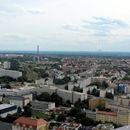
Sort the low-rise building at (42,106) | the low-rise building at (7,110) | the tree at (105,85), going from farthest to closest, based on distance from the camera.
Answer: the tree at (105,85), the low-rise building at (42,106), the low-rise building at (7,110)

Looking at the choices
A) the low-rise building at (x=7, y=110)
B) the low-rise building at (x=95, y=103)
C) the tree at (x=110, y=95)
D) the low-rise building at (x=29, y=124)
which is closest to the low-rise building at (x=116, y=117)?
the low-rise building at (x=95, y=103)

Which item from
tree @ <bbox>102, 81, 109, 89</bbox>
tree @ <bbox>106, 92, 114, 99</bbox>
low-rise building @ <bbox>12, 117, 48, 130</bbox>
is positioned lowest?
tree @ <bbox>106, 92, 114, 99</bbox>

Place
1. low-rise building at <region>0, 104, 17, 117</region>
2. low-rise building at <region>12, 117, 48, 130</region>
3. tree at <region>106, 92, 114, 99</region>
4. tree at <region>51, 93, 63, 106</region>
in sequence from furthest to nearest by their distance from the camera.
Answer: tree at <region>106, 92, 114, 99</region>, tree at <region>51, 93, 63, 106</region>, low-rise building at <region>0, 104, 17, 117</region>, low-rise building at <region>12, 117, 48, 130</region>

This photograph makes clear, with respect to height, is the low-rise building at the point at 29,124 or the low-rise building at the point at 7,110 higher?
the low-rise building at the point at 29,124

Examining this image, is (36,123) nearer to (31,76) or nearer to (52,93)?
(52,93)

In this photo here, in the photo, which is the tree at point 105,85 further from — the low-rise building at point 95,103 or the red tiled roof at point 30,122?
the red tiled roof at point 30,122

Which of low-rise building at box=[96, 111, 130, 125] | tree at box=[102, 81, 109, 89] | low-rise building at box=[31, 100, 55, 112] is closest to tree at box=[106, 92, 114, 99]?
tree at box=[102, 81, 109, 89]

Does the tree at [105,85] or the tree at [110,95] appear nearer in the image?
the tree at [110,95]

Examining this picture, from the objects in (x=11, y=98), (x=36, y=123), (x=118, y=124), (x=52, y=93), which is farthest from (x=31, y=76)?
(x=36, y=123)

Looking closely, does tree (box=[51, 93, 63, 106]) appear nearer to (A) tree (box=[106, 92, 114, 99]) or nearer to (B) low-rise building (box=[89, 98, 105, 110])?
(B) low-rise building (box=[89, 98, 105, 110])

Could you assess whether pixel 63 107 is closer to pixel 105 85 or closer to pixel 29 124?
pixel 29 124

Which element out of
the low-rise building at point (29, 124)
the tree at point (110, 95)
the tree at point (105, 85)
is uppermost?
the low-rise building at point (29, 124)

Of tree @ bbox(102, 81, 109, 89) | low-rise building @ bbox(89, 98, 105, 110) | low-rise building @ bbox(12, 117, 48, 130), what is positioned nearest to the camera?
low-rise building @ bbox(12, 117, 48, 130)
